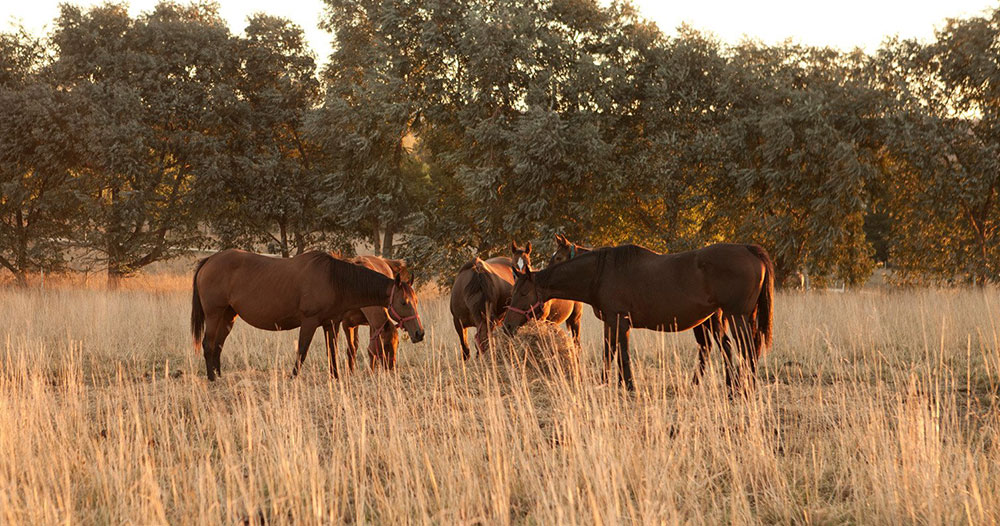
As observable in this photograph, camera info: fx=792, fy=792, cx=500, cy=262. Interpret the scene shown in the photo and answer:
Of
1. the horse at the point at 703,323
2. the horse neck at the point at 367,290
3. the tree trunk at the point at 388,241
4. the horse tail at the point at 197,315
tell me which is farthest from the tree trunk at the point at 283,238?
the horse at the point at 703,323

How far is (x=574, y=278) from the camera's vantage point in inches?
366

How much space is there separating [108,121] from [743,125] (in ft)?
59.6

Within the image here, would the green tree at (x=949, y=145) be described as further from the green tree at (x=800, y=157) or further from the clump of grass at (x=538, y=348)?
the clump of grass at (x=538, y=348)

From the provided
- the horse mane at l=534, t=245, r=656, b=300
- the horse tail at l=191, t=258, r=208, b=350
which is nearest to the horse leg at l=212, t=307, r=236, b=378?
the horse tail at l=191, t=258, r=208, b=350

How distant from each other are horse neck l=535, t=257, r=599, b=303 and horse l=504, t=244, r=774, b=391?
0.01 m

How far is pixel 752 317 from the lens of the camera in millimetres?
9016

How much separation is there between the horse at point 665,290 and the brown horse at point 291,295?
170 cm

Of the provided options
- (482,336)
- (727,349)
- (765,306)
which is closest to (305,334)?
(482,336)

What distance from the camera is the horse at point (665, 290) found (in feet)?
28.7

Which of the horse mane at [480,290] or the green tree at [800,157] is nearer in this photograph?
the horse mane at [480,290]

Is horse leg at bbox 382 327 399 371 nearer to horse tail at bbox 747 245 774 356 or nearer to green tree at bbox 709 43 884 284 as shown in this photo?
horse tail at bbox 747 245 774 356

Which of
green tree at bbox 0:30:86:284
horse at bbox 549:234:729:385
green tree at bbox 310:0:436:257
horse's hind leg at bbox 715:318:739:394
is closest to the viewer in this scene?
horse's hind leg at bbox 715:318:739:394

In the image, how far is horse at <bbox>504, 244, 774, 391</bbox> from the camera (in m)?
8.76

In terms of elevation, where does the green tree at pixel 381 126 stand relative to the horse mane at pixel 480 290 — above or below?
above
